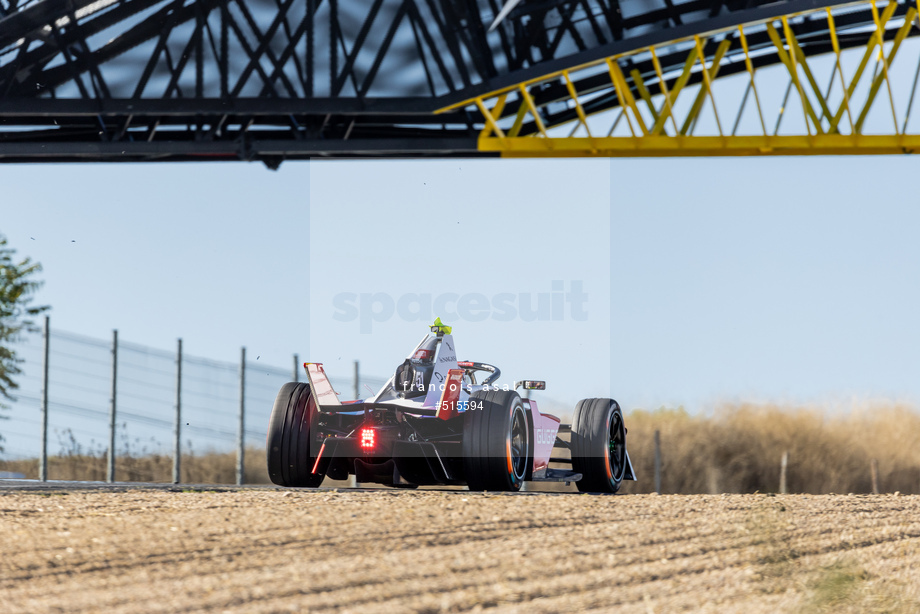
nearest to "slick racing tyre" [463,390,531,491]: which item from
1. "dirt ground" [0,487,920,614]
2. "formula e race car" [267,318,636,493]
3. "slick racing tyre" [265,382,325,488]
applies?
"formula e race car" [267,318,636,493]

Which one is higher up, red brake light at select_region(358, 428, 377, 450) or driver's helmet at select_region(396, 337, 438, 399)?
driver's helmet at select_region(396, 337, 438, 399)

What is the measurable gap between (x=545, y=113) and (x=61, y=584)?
1152cm

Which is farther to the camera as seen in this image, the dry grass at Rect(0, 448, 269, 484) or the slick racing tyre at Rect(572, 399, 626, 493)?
the dry grass at Rect(0, 448, 269, 484)

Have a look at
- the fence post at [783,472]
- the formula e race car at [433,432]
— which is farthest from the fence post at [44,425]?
the fence post at [783,472]

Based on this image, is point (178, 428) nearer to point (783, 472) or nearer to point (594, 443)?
point (594, 443)

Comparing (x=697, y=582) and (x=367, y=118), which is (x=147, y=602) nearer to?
(x=697, y=582)

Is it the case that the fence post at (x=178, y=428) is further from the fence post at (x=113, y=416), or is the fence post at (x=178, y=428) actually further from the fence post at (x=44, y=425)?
the fence post at (x=44, y=425)

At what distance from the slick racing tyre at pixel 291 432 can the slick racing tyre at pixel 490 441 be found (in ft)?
4.64

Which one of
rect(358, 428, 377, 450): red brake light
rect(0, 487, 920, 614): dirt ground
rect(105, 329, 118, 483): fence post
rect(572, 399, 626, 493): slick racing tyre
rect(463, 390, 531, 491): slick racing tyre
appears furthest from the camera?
rect(105, 329, 118, 483): fence post

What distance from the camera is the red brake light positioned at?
823cm

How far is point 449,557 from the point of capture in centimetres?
486

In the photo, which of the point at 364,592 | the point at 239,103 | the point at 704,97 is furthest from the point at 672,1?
the point at 364,592

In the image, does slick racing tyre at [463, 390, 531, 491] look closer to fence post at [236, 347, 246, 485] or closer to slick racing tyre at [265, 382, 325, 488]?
slick racing tyre at [265, 382, 325, 488]

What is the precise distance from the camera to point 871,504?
7.77 metres
